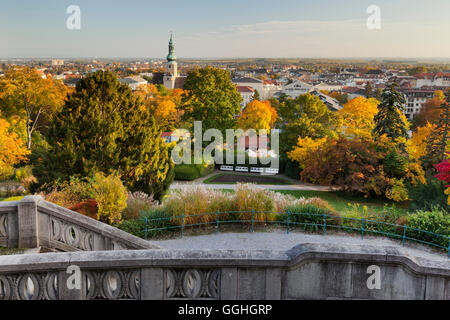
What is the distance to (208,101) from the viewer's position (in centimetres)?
3734

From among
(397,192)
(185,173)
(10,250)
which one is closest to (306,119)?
(185,173)

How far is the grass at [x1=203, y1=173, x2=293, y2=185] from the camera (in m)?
34.5

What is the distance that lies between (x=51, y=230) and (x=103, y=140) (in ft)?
30.8

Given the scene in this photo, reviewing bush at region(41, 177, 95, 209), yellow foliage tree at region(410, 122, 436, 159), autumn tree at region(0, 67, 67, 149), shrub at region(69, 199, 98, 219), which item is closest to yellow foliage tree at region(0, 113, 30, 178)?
autumn tree at region(0, 67, 67, 149)

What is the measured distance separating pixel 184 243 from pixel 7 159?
2181 centimetres

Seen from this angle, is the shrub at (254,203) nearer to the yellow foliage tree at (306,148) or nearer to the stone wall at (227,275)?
the stone wall at (227,275)

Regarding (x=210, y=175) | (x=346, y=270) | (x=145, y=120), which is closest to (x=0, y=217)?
(x=346, y=270)

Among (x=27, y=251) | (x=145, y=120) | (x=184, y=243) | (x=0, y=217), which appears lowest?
(x=184, y=243)

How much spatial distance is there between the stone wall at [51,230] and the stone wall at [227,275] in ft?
9.80

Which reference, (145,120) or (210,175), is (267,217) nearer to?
(145,120)

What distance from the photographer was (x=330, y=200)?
27156 millimetres

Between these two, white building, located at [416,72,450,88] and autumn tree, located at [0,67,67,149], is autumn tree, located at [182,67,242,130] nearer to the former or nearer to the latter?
autumn tree, located at [0,67,67,149]

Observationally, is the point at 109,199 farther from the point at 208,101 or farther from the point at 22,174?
the point at 208,101

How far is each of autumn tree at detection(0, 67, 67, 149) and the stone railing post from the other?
109ft
